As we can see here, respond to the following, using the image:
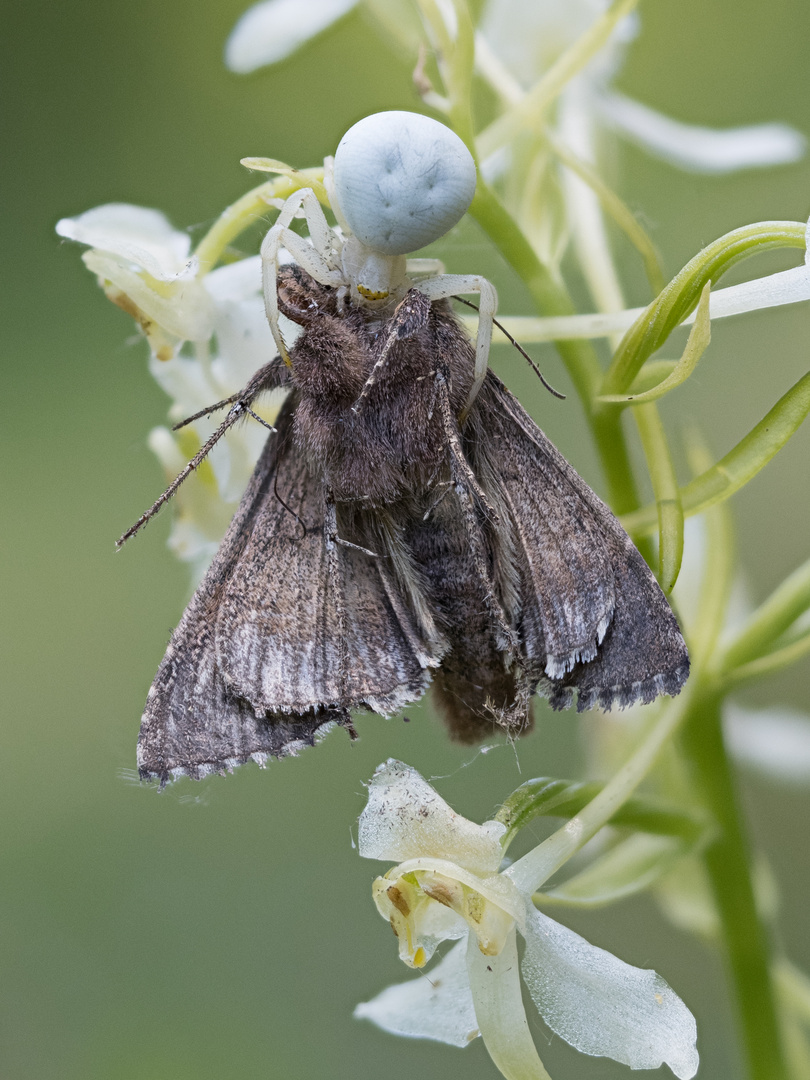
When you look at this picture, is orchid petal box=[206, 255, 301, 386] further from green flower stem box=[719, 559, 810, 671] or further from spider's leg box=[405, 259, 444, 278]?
green flower stem box=[719, 559, 810, 671]

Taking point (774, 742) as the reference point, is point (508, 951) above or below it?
above

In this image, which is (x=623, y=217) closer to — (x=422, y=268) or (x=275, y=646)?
(x=422, y=268)

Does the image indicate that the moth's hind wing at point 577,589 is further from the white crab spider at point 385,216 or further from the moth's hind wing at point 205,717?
the moth's hind wing at point 205,717

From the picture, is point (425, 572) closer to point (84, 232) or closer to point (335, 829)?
point (84, 232)

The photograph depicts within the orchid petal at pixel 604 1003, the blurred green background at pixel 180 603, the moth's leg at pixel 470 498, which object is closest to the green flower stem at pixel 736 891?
the orchid petal at pixel 604 1003

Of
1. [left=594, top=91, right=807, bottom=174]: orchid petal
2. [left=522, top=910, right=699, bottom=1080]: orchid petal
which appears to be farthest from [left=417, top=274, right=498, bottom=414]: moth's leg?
[left=594, top=91, right=807, bottom=174]: orchid petal

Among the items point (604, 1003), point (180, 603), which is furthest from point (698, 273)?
point (180, 603)

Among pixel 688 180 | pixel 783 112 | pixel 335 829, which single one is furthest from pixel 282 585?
pixel 783 112
